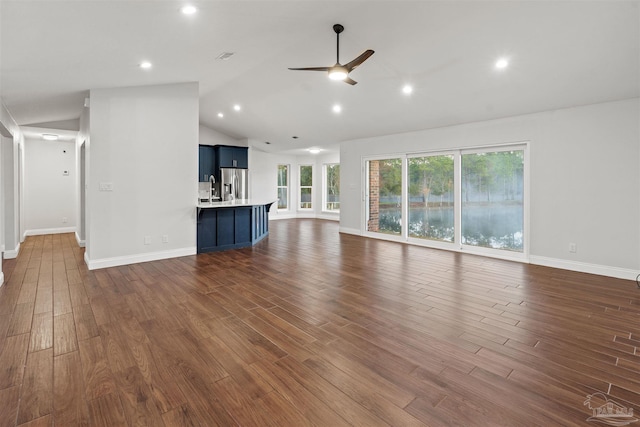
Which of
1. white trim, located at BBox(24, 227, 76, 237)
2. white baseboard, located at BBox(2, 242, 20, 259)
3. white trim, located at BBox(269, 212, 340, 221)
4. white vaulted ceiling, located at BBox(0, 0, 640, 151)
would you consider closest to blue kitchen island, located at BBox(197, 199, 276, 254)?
white vaulted ceiling, located at BBox(0, 0, 640, 151)

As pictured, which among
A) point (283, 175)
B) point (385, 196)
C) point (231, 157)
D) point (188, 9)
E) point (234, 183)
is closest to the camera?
point (188, 9)

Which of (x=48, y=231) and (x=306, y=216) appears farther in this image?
(x=306, y=216)

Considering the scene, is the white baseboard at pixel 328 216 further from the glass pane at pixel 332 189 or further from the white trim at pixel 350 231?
the white trim at pixel 350 231

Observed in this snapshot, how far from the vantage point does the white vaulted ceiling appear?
292 cm

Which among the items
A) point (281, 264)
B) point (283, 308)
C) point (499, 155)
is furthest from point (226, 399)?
point (499, 155)

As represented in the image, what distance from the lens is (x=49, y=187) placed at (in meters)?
7.92

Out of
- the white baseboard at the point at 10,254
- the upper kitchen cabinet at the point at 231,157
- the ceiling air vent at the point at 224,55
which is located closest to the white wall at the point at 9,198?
the white baseboard at the point at 10,254

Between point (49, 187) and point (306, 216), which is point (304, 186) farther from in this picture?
point (49, 187)

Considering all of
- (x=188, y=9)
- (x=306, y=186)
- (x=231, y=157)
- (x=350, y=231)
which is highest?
(x=188, y=9)

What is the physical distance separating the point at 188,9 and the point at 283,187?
940cm

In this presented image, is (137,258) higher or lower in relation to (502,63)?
lower

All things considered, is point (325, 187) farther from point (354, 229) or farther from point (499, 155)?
point (499, 155)

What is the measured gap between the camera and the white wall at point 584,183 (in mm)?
4195

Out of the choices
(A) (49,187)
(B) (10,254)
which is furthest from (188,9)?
(A) (49,187)
